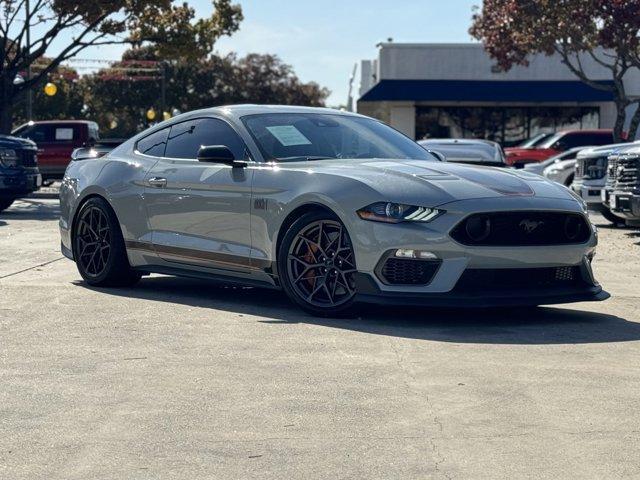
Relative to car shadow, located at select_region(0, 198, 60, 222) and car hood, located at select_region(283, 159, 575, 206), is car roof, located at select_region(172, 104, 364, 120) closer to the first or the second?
car hood, located at select_region(283, 159, 575, 206)

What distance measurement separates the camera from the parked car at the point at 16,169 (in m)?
20.8

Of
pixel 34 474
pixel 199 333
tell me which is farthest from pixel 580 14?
pixel 34 474

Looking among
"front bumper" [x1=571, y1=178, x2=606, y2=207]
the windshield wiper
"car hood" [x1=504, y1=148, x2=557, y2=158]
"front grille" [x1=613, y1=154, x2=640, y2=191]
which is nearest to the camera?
the windshield wiper

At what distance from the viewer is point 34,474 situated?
4645 millimetres

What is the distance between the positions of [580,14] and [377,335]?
28.9 m

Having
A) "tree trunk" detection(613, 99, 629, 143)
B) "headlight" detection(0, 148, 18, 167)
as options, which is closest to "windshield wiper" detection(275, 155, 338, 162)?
"headlight" detection(0, 148, 18, 167)

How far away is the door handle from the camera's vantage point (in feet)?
31.3

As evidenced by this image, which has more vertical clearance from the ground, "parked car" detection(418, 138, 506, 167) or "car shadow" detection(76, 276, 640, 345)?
"parked car" detection(418, 138, 506, 167)

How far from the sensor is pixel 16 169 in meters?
21.0

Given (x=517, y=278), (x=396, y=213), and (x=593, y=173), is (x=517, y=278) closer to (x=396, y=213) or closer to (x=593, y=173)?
(x=396, y=213)

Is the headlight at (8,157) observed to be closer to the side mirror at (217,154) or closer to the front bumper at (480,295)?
the side mirror at (217,154)

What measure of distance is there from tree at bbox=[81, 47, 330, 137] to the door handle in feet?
244

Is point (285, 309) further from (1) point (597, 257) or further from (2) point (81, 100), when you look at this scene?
(2) point (81, 100)

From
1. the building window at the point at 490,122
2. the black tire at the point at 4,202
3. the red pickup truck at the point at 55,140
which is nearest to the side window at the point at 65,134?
the red pickup truck at the point at 55,140
